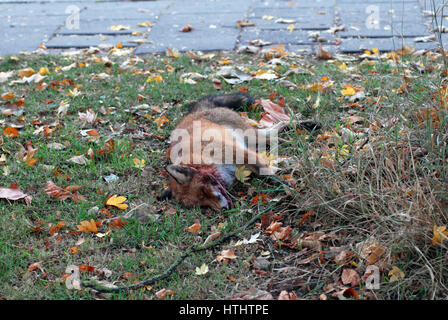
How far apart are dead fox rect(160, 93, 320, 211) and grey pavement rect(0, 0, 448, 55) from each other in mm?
2279

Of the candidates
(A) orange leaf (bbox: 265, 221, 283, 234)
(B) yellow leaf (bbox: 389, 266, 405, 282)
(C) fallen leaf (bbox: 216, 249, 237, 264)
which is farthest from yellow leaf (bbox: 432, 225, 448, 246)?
(C) fallen leaf (bbox: 216, 249, 237, 264)

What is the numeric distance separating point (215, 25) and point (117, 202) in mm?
4732

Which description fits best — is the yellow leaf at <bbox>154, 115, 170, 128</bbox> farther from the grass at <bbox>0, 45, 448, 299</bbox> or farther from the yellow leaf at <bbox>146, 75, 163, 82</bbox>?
the yellow leaf at <bbox>146, 75, 163, 82</bbox>

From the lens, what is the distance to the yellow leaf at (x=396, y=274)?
258 centimetres

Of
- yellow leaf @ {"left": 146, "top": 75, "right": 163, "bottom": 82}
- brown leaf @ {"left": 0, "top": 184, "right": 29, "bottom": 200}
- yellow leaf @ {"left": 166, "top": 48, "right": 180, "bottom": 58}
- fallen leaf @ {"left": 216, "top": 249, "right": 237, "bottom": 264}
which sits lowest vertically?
fallen leaf @ {"left": 216, "top": 249, "right": 237, "bottom": 264}

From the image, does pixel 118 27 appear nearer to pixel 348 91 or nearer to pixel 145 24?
pixel 145 24

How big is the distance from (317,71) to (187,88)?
1.48m

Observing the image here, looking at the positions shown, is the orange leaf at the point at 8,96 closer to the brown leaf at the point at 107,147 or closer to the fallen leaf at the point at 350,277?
the brown leaf at the point at 107,147

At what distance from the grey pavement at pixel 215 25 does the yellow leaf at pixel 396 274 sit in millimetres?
4172

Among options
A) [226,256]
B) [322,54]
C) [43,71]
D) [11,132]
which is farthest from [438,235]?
[43,71]

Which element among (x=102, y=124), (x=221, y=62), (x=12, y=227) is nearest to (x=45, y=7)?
(x=221, y=62)

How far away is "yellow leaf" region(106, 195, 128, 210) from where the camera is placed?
357cm

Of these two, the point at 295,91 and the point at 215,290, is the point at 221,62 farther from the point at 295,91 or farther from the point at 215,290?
the point at 215,290

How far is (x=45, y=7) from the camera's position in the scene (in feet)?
30.2
